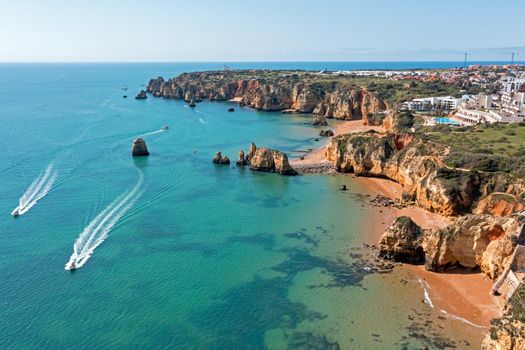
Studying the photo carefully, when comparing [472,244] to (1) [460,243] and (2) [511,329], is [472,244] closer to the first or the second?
(1) [460,243]

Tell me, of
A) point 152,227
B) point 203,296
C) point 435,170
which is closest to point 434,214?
point 435,170

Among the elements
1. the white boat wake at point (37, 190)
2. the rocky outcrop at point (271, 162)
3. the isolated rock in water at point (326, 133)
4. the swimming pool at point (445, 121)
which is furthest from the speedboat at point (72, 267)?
the isolated rock in water at point (326, 133)

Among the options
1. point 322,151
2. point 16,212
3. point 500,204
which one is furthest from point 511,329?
point 322,151

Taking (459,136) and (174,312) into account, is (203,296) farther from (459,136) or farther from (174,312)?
(459,136)

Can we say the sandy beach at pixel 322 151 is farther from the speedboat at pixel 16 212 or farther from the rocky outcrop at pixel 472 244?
the speedboat at pixel 16 212

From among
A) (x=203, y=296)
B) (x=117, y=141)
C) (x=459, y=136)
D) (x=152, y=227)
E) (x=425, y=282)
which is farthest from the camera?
(x=117, y=141)

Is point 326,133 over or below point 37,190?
over

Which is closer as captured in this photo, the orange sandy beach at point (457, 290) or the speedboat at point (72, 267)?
the orange sandy beach at point (457, 290)
